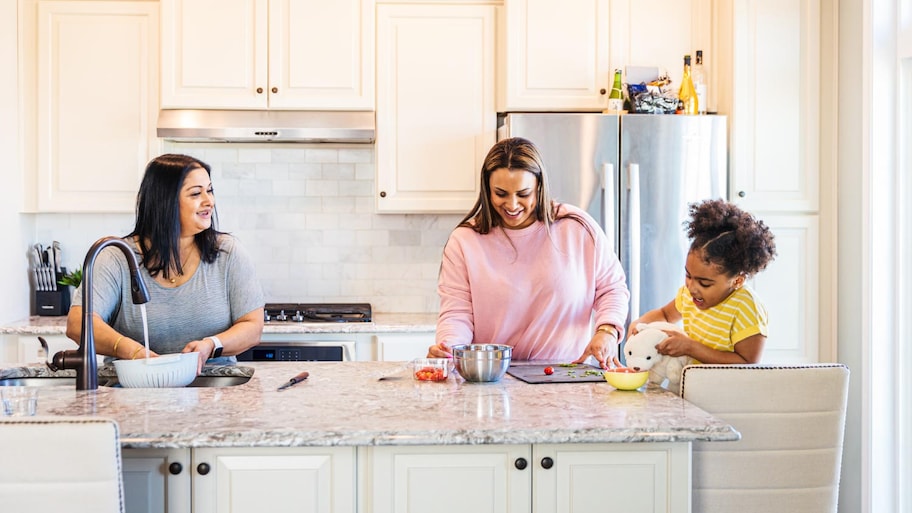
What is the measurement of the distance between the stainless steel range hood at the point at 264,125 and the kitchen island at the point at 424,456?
228 cm

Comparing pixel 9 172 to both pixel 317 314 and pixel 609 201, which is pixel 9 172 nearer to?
pixel 317 314

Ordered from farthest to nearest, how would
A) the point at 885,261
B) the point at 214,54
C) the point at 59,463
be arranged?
the point at 214,54
the point at 885,261
the point at 59,463

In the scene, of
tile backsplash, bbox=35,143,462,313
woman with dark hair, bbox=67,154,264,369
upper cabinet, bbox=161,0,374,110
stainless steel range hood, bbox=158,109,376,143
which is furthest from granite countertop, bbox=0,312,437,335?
woman with dark hair, bbox=67,154,264,369

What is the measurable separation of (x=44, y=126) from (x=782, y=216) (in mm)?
3228

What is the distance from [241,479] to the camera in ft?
5.90

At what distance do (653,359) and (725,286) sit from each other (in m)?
0.31

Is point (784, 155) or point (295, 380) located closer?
point (295, 380)

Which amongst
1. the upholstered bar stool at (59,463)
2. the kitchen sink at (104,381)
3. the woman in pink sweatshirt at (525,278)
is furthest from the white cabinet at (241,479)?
the woman in pink sweatshirt at (525,278)

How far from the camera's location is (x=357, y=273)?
4.50m

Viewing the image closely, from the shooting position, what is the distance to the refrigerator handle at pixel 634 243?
3.76m

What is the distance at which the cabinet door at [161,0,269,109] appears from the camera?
13.1 feet

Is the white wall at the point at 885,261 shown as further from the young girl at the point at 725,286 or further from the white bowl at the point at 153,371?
the white bowl at the point at 153,371

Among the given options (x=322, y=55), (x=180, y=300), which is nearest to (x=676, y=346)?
(x=180, y=300)

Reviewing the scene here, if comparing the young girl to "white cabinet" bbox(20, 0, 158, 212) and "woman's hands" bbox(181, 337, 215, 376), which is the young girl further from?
"white cabinet" bbox(20, 0, 158, 212)
